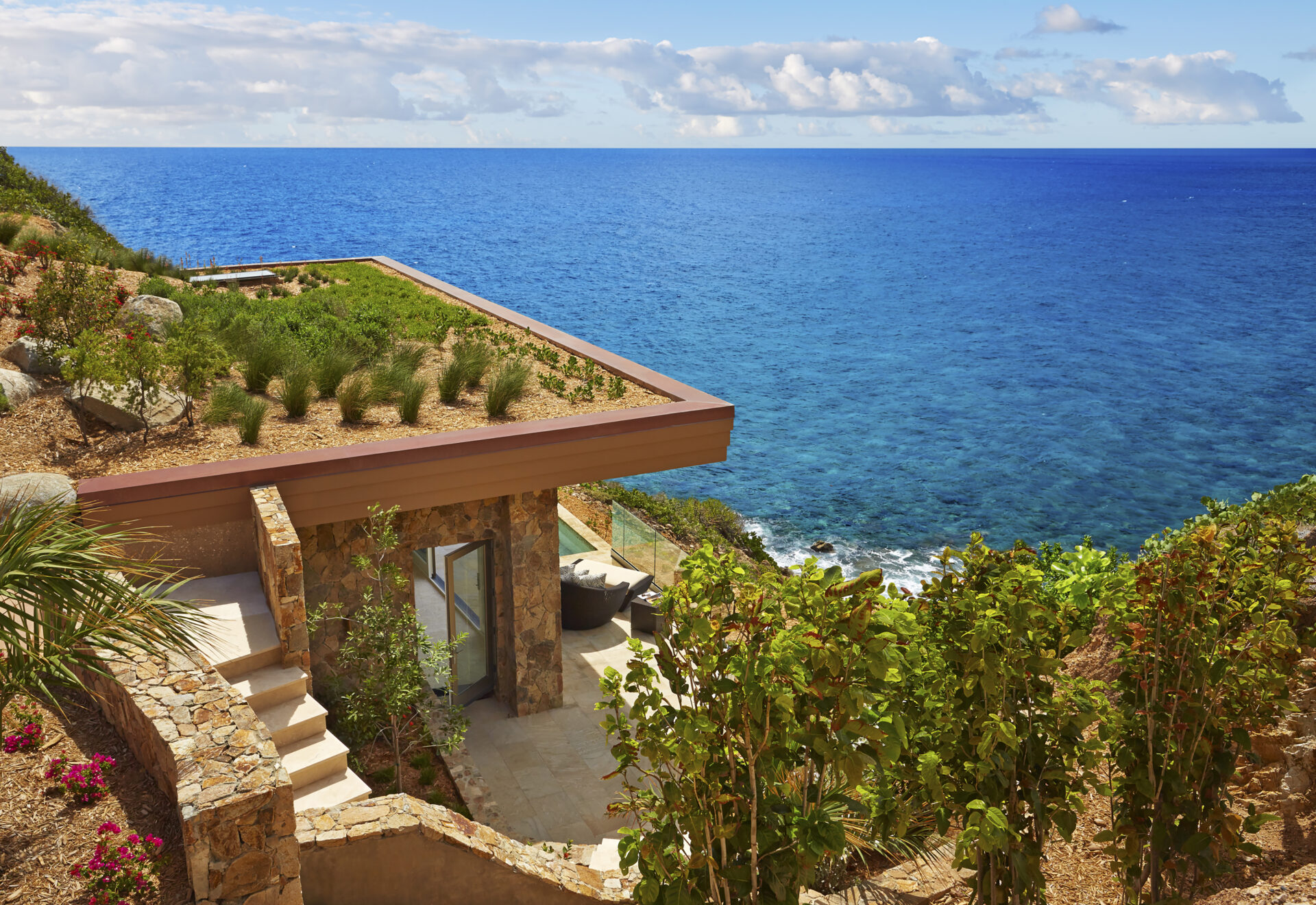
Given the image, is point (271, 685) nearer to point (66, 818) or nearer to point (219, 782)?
point (66, 818)

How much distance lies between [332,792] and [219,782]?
2.55 meters

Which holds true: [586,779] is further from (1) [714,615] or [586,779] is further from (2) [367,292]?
(2) [367,292]

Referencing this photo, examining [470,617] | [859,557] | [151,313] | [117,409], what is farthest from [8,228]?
[859,557]

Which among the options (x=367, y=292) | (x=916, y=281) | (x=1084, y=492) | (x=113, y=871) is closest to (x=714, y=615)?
(x=113, y=871)

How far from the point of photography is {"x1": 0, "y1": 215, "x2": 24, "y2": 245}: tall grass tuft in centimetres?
1628

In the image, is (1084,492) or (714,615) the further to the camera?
(1084,492)

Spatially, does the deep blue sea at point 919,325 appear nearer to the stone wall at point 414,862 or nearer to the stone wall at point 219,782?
the stone wall at point 414,862

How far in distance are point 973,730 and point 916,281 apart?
80367 millimetres

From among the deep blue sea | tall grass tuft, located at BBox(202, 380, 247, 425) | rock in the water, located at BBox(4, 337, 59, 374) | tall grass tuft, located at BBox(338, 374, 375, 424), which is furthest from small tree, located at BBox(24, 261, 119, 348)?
the deep blue sea

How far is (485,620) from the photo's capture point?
10.8 metres

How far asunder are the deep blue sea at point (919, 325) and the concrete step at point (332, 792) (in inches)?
706

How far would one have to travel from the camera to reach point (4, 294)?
41.6 ft

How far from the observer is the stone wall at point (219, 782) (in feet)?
14.8

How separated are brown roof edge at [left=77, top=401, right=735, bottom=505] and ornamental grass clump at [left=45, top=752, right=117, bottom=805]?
10.2 feet
